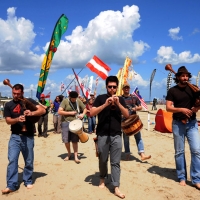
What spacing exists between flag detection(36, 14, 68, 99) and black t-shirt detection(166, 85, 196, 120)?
485 centimetres

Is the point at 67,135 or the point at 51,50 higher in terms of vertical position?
the point at 51,50

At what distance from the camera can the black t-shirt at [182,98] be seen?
4457 millimetres

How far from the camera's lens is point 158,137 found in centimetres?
981

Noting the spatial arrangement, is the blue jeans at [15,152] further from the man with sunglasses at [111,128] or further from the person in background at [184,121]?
the person in background at [184,121]

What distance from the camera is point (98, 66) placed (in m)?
9.36

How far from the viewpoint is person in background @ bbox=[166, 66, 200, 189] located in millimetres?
4355

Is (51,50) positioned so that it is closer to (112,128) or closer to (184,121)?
(112,128)

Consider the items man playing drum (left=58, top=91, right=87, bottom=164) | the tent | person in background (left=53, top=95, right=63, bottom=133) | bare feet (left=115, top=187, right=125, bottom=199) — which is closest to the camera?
bare feet (left=115, top=187, right=125, bottom=199)

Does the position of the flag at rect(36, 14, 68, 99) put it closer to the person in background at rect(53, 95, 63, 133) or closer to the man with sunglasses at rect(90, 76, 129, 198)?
the person in background at rect(53, 95, 63, 133)

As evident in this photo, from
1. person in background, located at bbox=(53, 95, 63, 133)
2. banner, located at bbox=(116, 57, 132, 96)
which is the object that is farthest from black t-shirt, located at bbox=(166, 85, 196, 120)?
banner, located at bbox=(116, 57, 132, 96)

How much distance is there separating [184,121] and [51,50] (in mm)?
5495

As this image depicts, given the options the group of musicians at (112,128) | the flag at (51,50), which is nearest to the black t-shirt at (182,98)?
the group of musicians at (112,128)

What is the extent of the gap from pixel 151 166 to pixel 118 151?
2.12 metres

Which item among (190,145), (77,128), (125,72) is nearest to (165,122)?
(125,72)
